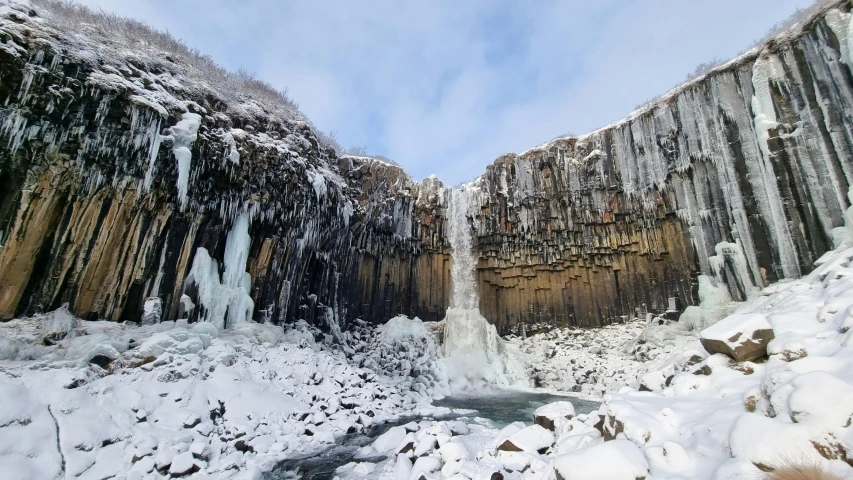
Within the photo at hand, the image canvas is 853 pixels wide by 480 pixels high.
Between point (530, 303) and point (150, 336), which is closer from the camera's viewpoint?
point (150, 336)

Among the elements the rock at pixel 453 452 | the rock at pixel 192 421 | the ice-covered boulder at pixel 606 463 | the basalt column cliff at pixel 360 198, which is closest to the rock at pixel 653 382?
the ice-covered boulder at pixel 606 463

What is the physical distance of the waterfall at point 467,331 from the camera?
18.6 m

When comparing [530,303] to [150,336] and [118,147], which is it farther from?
[118,147]

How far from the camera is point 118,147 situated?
11594 millimetres

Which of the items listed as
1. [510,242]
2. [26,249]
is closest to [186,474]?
[26,249]

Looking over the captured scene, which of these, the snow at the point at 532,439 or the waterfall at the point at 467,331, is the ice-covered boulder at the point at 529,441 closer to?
the snow at the point at 532,439

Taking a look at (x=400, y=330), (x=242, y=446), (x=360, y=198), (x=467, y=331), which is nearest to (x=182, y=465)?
(x=242, y=446)

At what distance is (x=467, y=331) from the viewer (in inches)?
797

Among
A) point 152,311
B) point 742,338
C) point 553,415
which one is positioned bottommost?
point 553,415

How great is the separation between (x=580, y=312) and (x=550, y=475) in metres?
18.7

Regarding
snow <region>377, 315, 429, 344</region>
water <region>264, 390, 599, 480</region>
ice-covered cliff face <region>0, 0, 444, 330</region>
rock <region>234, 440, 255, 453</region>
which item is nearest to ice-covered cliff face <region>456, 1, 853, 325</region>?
A: snow <region>377, 315, 429, 344</region>

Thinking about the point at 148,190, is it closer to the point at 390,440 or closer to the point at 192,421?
the point at 192,421

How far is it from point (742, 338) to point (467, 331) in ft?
51.1

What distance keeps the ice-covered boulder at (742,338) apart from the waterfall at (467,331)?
13411 mm
